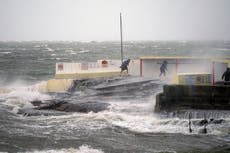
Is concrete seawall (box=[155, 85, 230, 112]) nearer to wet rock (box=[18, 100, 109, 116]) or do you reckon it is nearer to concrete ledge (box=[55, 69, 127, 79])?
wet rock (box=[18, 100, 109, 116])

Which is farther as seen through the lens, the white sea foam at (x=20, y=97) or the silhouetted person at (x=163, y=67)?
the silhouetted person at (x=163, y=67)

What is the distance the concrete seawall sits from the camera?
65.0 ft

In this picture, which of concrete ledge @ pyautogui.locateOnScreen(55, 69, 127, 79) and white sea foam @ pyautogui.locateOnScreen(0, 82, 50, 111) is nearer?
white sea foam @ pyautogui.locateOnScreen(0, 82, 50, 111)

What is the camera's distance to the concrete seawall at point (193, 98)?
19.8 meters

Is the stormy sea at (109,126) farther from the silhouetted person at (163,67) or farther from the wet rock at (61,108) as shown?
the silhouetted person at (163,67)

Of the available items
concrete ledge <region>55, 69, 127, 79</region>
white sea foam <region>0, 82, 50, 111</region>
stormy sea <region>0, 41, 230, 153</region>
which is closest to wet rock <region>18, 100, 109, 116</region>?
stormy sea <region>0, 41, 230, 153</region>

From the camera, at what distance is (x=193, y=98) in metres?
20.2

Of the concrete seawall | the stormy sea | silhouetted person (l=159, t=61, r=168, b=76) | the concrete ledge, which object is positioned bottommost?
the stormy sea

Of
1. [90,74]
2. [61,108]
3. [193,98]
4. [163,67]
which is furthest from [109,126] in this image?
[163,67]

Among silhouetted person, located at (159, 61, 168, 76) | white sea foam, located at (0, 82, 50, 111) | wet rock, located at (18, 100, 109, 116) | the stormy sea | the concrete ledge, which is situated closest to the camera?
the stormy sea

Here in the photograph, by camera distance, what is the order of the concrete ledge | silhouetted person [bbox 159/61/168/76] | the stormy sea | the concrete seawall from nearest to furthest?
1. the stormy sea
2. the concrete seawall
3. the concrete ledge
4. silhouetted person [bbox 159/61/168/76]

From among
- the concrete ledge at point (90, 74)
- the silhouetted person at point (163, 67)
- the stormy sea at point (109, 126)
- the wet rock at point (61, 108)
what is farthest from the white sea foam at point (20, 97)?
the silhouetted person at point (163, 67)

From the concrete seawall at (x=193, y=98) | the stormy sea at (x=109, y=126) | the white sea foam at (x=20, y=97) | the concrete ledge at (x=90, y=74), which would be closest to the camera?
the stormy sea at (x=109, y=126)

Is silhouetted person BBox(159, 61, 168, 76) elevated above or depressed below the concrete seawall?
above
